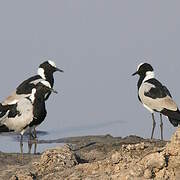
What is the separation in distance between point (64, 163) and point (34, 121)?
14.9ft

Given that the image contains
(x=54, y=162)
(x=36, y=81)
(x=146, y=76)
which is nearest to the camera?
(x=54, y=162)

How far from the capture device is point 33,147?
15.8 m

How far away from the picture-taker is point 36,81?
630 inches

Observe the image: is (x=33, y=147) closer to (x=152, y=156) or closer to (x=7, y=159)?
(x=7, y=159)

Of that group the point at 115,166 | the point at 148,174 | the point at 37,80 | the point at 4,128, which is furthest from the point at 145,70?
the point at 148,174

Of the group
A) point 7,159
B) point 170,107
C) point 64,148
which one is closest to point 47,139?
point 170,107

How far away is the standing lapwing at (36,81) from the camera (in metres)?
15.6

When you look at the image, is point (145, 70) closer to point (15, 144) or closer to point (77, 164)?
point (15, 144)

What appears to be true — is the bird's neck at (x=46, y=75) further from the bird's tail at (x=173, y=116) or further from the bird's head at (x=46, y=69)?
the bird's tail at (x=173, y=116)

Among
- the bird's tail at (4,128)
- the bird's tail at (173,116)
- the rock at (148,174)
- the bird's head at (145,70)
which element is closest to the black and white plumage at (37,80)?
the bird's tail at (4,128)

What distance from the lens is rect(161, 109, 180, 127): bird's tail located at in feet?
50.6

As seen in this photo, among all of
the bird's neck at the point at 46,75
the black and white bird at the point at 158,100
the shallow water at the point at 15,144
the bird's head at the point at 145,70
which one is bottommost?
the shallow water at the point at 15,144

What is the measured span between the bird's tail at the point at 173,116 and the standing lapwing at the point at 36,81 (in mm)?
2441

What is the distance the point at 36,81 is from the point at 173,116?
297 centimetres
